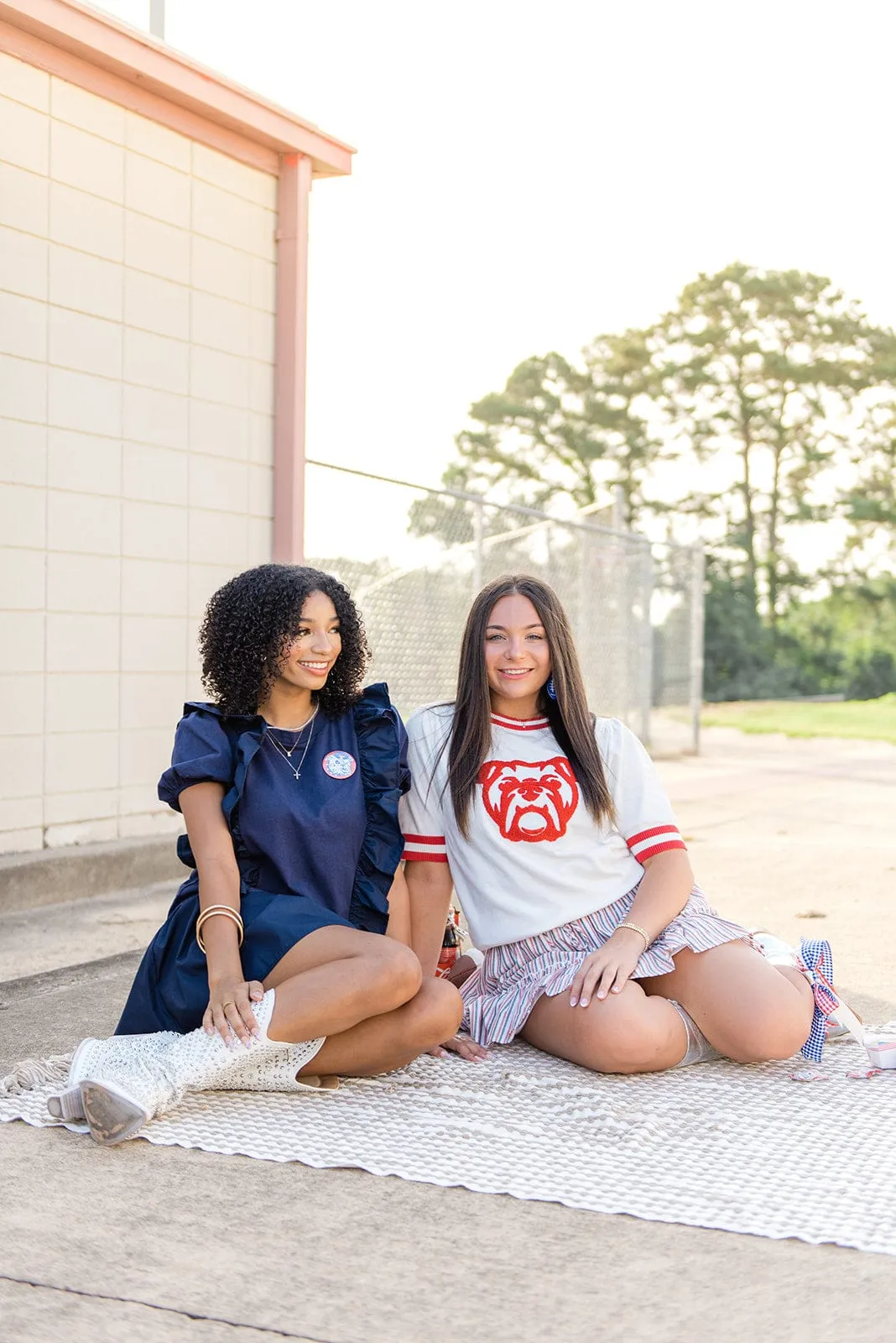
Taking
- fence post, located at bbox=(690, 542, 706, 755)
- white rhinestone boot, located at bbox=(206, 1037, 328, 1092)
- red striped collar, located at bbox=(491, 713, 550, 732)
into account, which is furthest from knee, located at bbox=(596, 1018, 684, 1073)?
fence post, located at bbox=(690, 542, 706, 755)

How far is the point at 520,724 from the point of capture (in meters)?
3.58

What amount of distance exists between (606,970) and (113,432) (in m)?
3.47

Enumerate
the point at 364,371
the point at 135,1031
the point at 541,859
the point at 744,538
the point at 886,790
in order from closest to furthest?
the point at 135,1031 < the point at 541,859 < the point at 886,790 < the point at 364,371 < the point at 744,538

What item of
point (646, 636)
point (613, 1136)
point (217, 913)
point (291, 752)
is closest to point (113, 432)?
point (291, 752)

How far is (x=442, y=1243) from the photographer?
→ 7.41 feet

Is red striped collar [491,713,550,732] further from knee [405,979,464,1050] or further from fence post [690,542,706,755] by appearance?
fence post [690,542,706,755]

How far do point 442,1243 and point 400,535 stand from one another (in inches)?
238

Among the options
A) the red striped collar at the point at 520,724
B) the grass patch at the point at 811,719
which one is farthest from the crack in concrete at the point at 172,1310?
the grass patch at the point at 811,719

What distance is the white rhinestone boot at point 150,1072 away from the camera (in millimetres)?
2680

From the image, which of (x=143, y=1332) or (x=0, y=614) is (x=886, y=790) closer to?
(x=0, y=614)

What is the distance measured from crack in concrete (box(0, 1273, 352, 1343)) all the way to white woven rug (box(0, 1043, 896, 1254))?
0.63 metres

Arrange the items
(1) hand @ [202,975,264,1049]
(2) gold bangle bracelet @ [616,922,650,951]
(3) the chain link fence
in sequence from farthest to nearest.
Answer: (3) the chain link fence, (2) gold bangle bracelet @ [616,922,650,951], (1) hand @ [202,975,264,1049]

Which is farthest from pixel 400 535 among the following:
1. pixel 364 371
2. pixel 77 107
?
pixel 364 371

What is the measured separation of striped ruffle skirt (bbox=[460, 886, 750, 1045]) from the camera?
10.9 feet
